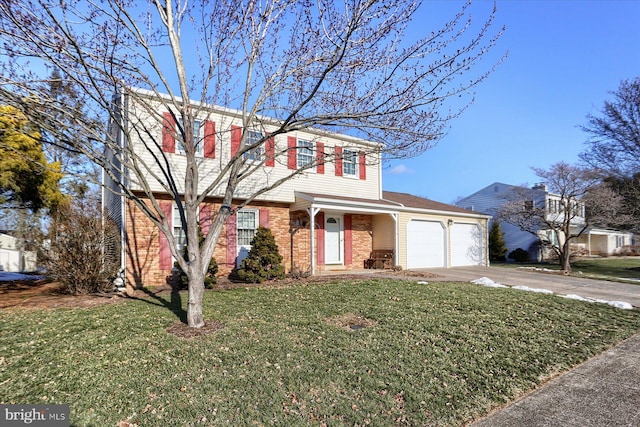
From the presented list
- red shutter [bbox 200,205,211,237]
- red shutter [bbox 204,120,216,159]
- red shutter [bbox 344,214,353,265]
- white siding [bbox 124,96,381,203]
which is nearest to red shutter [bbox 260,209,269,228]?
white siding [bbox 124,96,381,203]

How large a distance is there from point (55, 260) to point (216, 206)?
4403 millimetres

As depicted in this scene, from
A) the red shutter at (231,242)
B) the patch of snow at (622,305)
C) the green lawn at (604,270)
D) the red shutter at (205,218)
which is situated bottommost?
the green lawn at (604,270)

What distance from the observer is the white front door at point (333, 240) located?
541 inches

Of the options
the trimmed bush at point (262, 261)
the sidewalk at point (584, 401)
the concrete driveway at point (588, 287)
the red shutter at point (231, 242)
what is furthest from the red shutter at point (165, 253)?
the concrete driveway at point (588, 287)

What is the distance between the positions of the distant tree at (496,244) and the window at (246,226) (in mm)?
19994

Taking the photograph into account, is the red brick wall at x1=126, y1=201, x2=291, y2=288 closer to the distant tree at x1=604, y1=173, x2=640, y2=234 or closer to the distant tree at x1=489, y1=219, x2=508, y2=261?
the distant tree at x1=604, y1=173, x2=640, y2=234

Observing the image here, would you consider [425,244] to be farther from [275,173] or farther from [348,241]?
[275,173]

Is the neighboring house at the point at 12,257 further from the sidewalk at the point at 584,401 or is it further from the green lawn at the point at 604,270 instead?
the green lawn at the point at 604,270

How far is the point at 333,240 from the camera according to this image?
13938mm

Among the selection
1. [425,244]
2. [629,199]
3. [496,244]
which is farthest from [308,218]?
[629,199]

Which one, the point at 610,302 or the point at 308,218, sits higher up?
the point at 308,218

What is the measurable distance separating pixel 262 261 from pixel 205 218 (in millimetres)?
2281

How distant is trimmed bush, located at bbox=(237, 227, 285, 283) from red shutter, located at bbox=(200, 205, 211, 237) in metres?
1.52

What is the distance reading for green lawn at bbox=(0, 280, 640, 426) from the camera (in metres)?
3.50
